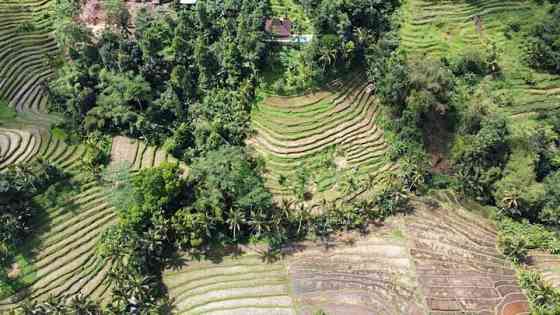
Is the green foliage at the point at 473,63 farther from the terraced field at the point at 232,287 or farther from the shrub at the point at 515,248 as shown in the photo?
the terraced field at the point at 232,287

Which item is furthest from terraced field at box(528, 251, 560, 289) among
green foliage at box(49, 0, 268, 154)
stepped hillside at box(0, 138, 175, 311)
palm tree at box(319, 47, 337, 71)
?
stepped hillside at box(0, 138, 175, 311)

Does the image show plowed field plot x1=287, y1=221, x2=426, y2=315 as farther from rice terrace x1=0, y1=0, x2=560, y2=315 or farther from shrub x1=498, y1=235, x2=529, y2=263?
shrub x1=498, y1=235, x2=529, y2=263

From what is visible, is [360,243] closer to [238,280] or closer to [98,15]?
[238,280]

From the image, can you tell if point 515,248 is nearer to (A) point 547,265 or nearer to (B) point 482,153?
(A) point 547,265

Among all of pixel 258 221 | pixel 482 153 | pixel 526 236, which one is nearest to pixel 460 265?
pixel 526 236

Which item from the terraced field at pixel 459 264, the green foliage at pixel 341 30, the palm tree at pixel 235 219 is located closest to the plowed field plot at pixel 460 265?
the terraced field at pixel 459 264

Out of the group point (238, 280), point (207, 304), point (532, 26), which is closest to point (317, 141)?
point (238, 280)

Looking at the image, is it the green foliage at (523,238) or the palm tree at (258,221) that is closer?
the palm tree at (258,221)
